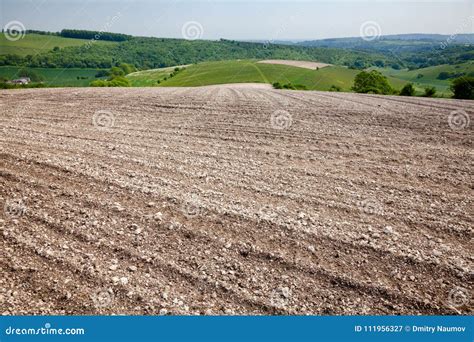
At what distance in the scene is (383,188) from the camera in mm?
9789

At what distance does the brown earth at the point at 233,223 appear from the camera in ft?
18.3

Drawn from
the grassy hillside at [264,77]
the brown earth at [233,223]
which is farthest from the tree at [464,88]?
the brown earth at [233,223]

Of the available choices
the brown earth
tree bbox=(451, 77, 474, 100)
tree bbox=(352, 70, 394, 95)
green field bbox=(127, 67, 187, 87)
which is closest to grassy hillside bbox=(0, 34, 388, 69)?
green field bbox=(127, 67, 187, 87)

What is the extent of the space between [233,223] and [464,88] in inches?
2124

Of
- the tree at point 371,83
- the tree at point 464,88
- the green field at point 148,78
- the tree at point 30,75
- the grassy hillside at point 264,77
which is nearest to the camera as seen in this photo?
the tree at point 464,88

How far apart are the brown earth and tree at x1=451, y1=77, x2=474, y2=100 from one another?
38.7 metres

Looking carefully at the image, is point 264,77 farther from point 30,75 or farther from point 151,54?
point 151,54

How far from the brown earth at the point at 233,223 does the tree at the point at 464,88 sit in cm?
3873

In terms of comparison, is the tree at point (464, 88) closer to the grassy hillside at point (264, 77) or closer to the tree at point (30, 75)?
the grassy hillside at point (264, 77)

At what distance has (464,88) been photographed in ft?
151

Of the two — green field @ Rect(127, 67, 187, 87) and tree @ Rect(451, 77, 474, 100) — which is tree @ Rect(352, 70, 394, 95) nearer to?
tree @ Rect(451, 77, 474, 100)

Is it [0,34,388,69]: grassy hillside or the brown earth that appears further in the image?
[0,34,388,69]: grassy hillside

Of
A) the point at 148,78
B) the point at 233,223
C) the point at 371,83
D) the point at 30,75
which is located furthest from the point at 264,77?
the point at 233,223

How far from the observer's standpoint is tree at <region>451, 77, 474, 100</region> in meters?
45.1
